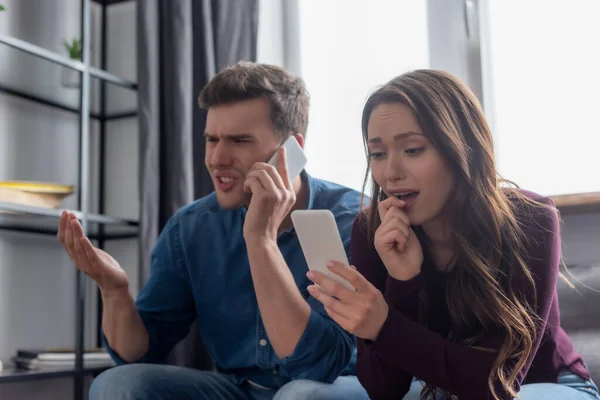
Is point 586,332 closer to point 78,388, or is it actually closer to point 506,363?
point 506,363

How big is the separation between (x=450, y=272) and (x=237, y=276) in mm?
570

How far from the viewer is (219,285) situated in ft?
5.54

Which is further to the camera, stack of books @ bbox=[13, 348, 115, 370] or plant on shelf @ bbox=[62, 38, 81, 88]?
plant on shelf @ bbox=[62, 38, 81, 88]

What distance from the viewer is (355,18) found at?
2.40m

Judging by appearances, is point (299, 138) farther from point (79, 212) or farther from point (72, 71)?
point (72, 71)

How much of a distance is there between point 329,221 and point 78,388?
3.68 feet

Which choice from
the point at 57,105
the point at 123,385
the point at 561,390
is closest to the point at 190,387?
the point at 123,385

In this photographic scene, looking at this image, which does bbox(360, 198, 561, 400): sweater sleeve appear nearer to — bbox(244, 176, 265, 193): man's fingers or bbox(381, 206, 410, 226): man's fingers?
bbox(381, 206, 410, 226): man's fingers

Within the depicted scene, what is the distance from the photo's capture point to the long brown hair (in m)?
1.22

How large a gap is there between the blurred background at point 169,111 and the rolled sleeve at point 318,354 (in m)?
0.75

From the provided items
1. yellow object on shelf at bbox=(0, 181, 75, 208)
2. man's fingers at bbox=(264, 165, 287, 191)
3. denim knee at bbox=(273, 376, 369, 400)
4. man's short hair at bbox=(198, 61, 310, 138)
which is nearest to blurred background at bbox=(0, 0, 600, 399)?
yellow object on shelf at bbox=(0, 181, 75, 208)

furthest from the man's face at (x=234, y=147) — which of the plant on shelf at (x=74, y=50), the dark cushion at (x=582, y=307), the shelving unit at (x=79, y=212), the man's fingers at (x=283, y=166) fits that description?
the dark cushion at (x=582, y=307)

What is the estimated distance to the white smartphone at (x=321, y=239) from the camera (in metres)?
1.17

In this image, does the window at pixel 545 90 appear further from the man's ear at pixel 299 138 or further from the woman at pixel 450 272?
the woman at pixel 450 272
